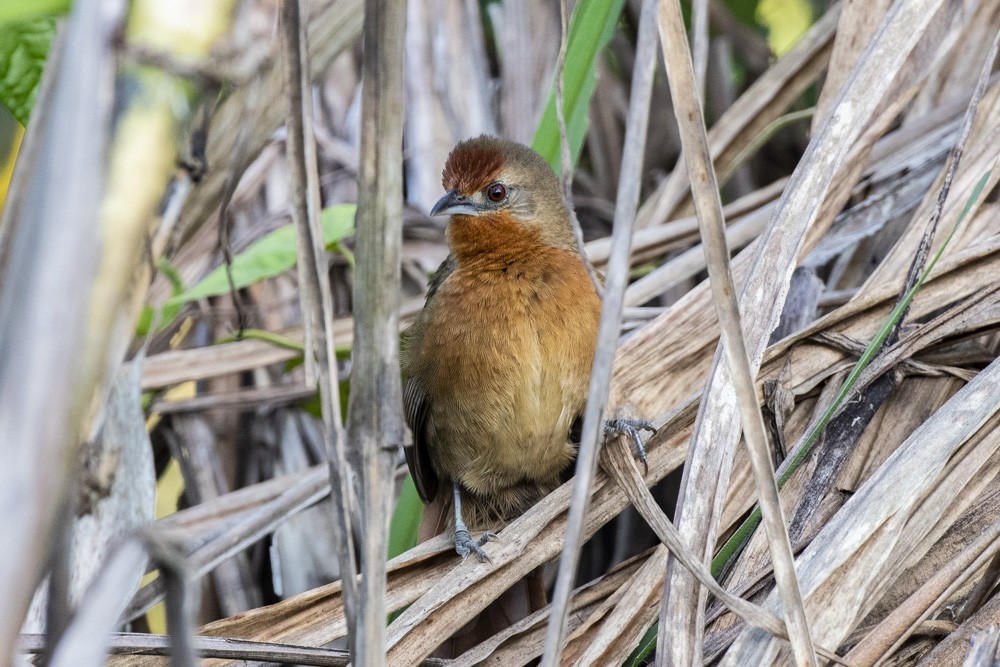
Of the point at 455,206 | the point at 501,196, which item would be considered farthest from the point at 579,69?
the point at 455,206

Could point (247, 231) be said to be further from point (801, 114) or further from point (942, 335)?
point (942, 335)

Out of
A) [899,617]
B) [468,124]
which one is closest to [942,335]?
[899,617]

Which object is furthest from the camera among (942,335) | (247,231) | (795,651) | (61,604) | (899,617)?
(247,231)

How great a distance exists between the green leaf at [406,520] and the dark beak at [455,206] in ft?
2.86

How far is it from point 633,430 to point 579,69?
3.45 feet

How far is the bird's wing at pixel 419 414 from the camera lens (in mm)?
3205

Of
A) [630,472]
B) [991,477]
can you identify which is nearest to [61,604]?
[630,472]

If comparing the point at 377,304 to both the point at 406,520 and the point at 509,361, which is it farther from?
the point at 406,520

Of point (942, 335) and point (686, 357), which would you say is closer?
point (942, 335)

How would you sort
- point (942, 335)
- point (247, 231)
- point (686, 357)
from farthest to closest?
1. point (247, 231)
2. point (686, 357)
3. point (942, 335)

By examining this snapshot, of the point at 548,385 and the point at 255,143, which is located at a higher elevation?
the point at 255,143

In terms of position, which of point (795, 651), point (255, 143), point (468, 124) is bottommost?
point (795, 651)

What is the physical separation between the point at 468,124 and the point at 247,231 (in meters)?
1.09

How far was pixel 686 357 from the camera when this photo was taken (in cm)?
287
